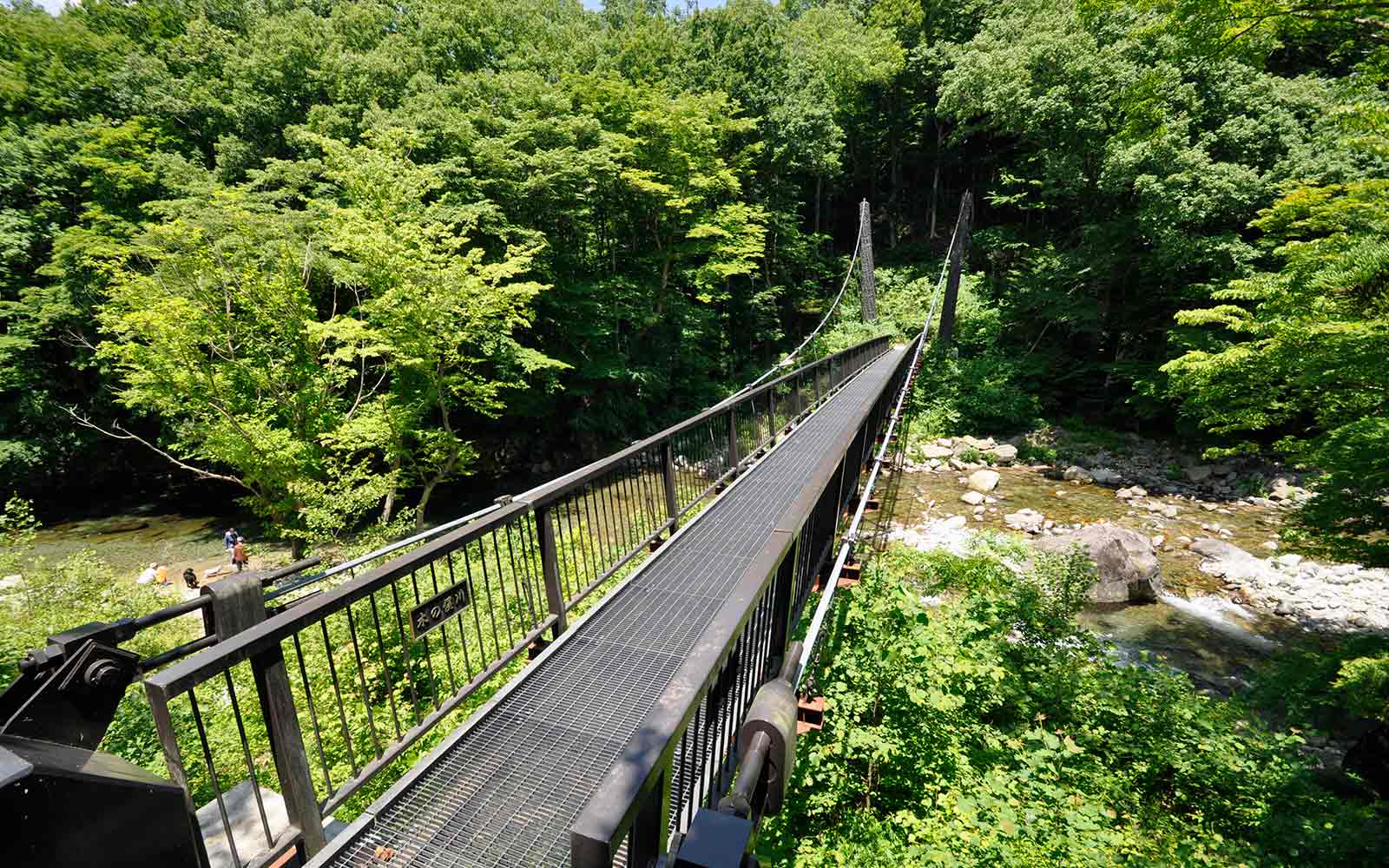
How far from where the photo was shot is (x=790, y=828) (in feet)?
11.6

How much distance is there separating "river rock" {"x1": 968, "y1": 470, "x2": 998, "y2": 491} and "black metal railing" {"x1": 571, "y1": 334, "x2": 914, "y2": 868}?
36.6 feet

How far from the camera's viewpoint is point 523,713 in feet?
9.36

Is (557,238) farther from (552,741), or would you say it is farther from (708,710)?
(708,710)

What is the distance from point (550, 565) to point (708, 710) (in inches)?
78.9

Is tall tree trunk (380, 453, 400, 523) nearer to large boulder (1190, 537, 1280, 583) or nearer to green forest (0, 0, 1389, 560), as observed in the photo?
green forest (0, 0, 1389, 560)

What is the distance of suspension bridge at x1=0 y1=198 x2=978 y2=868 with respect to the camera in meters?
1.18

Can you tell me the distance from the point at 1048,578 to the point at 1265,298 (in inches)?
195

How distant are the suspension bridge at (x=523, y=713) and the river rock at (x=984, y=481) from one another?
9481mm

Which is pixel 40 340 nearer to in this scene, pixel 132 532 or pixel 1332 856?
pixel 132 532

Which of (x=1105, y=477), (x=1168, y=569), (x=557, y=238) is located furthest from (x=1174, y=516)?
(x=557, y=238)

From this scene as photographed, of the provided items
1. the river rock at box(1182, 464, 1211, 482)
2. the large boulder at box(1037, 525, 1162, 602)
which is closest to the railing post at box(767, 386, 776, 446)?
the large boulder at box(1037, 525, 1162, 602)

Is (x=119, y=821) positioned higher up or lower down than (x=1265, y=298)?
lower down

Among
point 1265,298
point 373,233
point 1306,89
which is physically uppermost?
point 1306,89

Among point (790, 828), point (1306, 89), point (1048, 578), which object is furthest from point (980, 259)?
point (790, 828)
